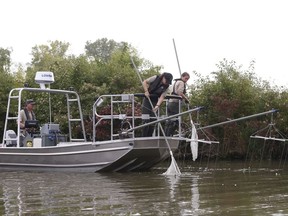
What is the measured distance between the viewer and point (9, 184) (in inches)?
554

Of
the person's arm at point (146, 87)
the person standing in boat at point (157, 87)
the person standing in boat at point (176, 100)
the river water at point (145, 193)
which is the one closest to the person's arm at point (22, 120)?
the river water at point (145, 193)

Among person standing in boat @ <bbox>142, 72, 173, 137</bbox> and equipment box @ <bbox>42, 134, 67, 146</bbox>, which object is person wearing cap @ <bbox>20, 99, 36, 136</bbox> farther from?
person standing in boat @ <bbox>142, 72, 173, 137</bbox>

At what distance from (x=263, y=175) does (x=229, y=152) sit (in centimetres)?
849

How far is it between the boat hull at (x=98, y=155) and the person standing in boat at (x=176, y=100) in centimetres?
61

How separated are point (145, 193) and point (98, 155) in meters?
5.50

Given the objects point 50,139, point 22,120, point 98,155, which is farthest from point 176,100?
point 22,120

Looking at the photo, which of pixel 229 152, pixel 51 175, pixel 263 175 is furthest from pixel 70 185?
pixel 229 152

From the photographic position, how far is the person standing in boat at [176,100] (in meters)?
16.8

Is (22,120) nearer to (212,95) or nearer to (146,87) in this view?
(146,87)

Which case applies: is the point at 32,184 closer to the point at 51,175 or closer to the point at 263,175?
the point at 51,175

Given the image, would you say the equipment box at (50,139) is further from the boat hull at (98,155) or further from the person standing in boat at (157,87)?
the person standing in boat at (157,87)

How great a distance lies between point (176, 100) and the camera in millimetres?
17141

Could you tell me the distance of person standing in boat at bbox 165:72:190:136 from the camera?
16.8 m

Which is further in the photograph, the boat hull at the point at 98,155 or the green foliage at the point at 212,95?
the green foliage at the point at 212,95
